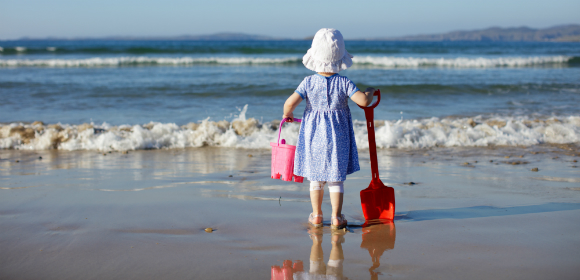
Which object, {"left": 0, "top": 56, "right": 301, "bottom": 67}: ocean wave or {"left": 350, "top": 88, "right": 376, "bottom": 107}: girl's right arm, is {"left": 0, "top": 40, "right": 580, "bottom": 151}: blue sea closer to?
{"left": 0, "top": 56, "right": 301, "bottom": 67}: ocean wave

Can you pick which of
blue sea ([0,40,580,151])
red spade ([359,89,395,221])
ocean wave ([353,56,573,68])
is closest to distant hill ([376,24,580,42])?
ocean wave ([353,56,573,68])

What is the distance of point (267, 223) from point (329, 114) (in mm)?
866

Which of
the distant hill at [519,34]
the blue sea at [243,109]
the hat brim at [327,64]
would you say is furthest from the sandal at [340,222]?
the distant hill at [519,34]

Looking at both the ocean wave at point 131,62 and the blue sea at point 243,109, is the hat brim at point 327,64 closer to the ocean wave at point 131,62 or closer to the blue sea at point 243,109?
the blue sea at point 243,109

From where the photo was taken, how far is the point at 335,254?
2.44 metres

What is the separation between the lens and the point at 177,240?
2.62 m

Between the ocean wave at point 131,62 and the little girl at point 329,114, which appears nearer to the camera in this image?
the little girl at point 329,114

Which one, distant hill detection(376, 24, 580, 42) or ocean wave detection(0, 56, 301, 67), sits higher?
distant hill detection(376, 24, 580, 42)

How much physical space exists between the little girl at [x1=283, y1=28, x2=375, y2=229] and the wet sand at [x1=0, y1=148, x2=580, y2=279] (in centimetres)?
37

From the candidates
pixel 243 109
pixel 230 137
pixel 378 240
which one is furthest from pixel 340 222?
pixel 243 109

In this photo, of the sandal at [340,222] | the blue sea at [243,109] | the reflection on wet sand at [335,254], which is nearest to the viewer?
the reflection on wet sand at [335,254]

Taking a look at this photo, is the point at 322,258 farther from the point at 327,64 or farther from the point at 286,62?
the point at 286,62

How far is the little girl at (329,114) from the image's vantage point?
275cm

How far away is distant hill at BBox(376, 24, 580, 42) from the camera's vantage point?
6369 centimetres
